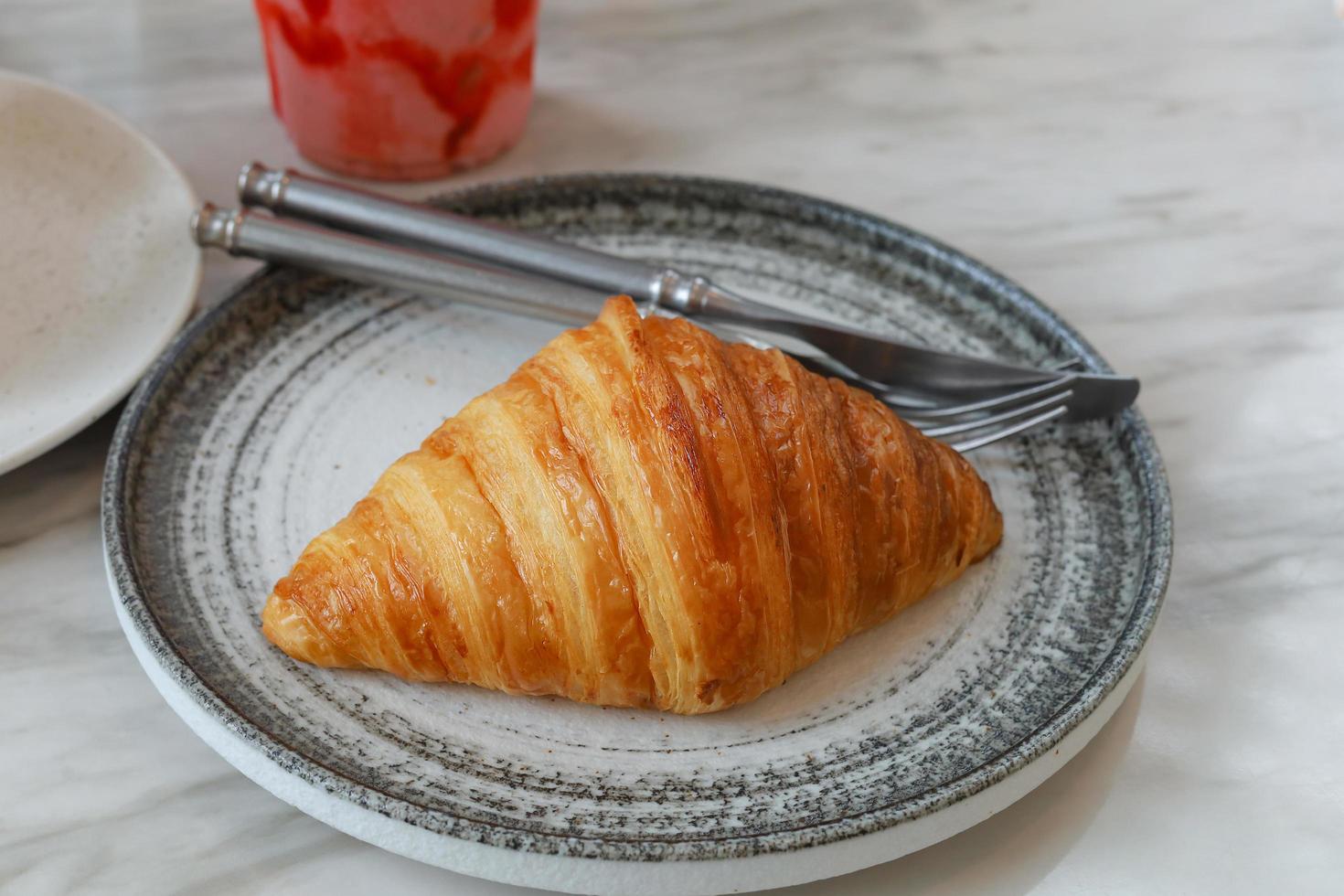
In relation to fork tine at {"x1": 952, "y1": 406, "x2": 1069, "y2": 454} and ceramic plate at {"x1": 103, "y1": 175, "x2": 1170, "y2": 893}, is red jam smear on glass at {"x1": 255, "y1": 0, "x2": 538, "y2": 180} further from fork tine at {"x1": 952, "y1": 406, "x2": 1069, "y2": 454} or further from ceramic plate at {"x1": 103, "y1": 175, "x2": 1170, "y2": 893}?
fork tine at {"x1": 952, "y1": 406, "x2": 1069, "y2": 454}

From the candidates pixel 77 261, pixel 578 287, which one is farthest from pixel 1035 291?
pixel 77 261

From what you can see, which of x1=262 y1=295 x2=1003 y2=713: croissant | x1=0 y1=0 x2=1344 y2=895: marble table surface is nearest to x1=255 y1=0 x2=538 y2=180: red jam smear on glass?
x1=0 y1=0 x2=1344 y2=895: marble table surface

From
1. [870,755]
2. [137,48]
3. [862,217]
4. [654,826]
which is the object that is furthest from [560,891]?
[137,48]

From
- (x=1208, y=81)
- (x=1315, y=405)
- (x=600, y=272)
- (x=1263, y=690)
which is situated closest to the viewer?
(x=1263, y=690)

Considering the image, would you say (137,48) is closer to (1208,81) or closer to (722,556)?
(722,556)

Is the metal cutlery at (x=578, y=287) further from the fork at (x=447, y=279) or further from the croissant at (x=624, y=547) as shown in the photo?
the croissant at (x=624, y=547)
